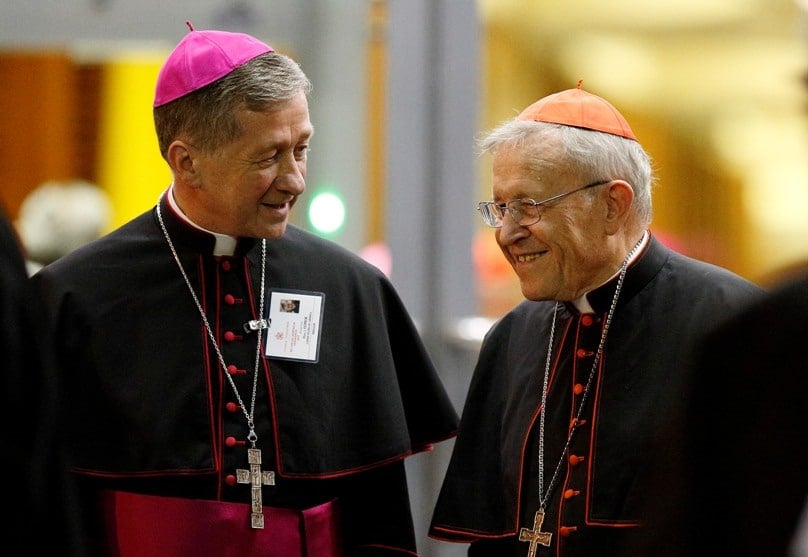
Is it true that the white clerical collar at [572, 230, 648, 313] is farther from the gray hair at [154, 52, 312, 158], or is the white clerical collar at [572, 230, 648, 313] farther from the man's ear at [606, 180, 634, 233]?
the gray hair at [154, 52, 312, 158]

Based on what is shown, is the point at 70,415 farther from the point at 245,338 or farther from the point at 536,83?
the point at 536,83

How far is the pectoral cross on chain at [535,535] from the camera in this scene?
Answer: 12.1ft

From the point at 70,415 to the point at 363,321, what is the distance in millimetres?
799

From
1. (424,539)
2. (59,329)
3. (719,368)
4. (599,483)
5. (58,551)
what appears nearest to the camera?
(719,368)

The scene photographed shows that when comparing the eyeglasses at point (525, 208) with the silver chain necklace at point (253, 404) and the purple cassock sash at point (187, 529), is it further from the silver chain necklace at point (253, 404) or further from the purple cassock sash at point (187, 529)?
the purple cassock sash at point (187, 529)

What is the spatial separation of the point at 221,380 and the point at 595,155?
42.7 inches

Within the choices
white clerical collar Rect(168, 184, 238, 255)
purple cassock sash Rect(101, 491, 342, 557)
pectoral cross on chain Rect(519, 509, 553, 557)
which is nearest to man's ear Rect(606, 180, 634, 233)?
pectoral cross on chain Rect(519, 509, 553, 557)

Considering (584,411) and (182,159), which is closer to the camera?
(584,411)

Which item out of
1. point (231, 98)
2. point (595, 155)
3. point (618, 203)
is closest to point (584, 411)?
point (618, 203)

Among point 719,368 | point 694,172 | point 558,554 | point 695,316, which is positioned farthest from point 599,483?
point 694,172

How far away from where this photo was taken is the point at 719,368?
194 centimetres

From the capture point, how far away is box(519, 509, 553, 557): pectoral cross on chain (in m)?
3.68

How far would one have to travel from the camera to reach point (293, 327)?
402 centimetres

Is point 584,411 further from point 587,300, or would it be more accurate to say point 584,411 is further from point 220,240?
point 220,240
